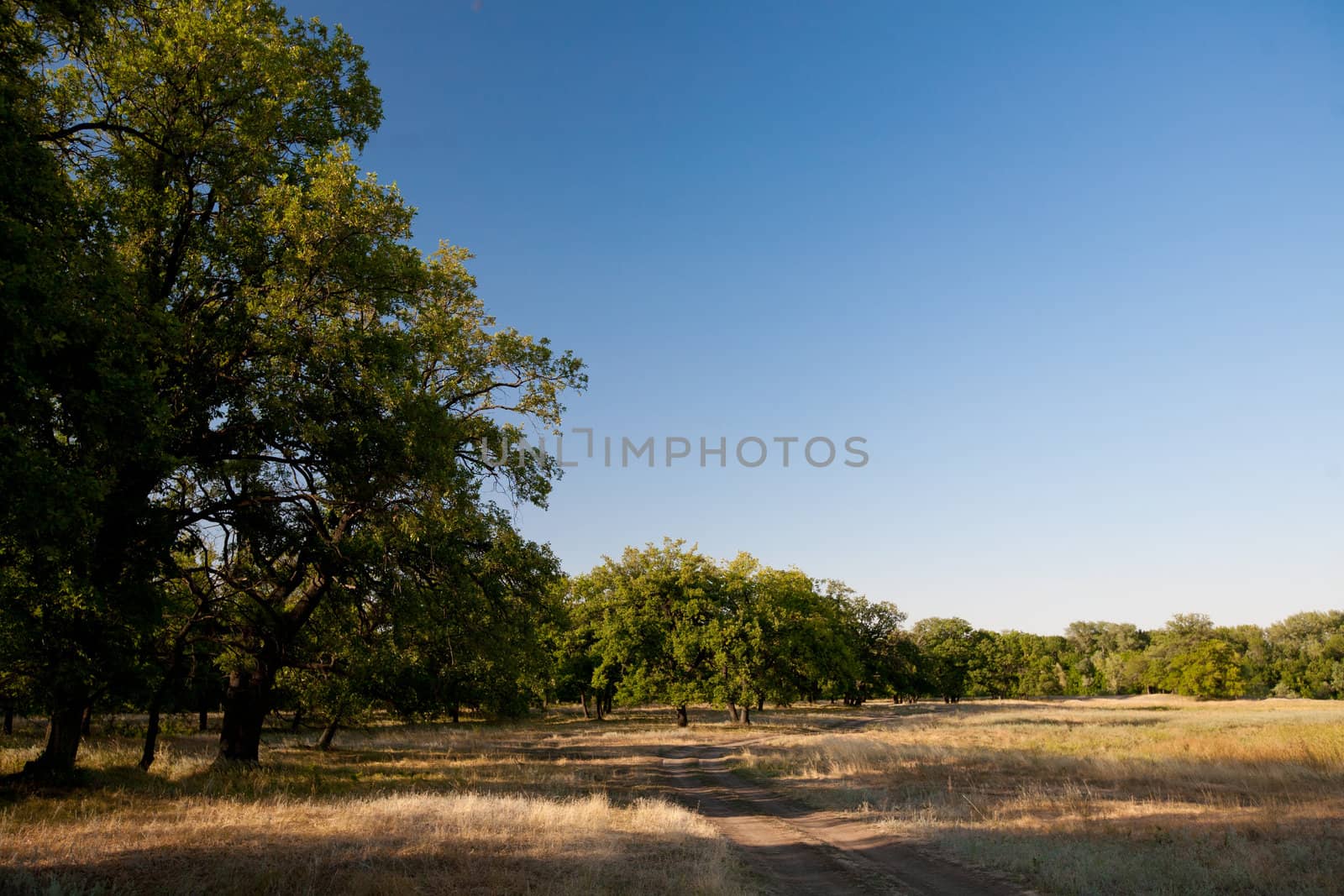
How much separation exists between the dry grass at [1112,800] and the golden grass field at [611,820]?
0.28ft

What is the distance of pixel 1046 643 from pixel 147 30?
19335 centimetres

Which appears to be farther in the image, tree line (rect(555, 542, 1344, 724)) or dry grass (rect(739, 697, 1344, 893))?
tree line (rect(555, 542, 1344, 724))

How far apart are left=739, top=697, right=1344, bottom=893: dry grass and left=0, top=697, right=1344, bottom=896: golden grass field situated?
84mm

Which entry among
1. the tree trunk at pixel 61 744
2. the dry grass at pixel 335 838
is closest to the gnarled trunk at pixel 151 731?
the dry grass at pixel 335 838

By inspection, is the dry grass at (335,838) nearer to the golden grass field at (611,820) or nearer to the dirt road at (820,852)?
the golden grass field at (611,820)

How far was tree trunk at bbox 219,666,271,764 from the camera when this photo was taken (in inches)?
862

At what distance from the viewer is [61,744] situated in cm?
1499

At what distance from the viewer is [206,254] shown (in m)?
14.1

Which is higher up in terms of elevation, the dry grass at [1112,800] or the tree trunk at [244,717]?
the tree trunk at [244,717]

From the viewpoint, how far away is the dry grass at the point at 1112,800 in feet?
36.5

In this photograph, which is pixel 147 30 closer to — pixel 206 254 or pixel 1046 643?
pixel 206 254

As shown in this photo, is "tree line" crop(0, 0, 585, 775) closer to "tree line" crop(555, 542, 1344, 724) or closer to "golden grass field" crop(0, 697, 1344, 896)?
"golden grass field" crop(0, 697, 1344, 896)

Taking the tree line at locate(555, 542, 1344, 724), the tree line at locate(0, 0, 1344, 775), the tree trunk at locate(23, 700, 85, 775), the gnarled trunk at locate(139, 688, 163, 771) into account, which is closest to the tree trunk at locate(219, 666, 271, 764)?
the tree line at locate(0, 0, 1344, 775)

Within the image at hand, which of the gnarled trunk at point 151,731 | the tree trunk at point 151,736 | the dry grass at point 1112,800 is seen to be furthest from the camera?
the tree trunk at point 151,736
